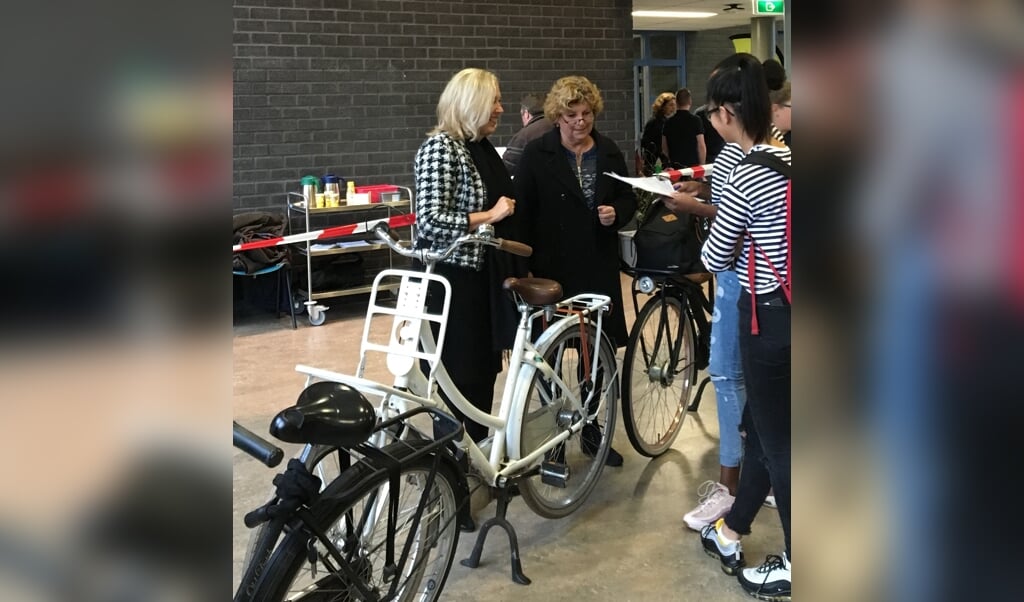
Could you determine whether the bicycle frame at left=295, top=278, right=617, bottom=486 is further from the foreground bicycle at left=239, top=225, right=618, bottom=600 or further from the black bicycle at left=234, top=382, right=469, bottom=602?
the black bicycle at left=234, top=382, right=469, bottom=602

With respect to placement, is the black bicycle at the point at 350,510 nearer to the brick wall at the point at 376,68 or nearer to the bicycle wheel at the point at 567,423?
the bicycle wheel at the point at 567,423

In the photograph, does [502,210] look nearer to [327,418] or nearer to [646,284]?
[646,284]

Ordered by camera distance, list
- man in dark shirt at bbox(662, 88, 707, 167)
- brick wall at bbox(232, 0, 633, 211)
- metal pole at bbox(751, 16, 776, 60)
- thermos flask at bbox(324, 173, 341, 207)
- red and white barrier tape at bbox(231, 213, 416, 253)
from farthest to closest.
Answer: man in dark shirt at bbox(662, 88, 707, 167) → metal pole at bbox(751, 16, 776, 60) → brick wall at bbox(232, 0, 633, 211) → thermos flask at bbox(324, 173, 341, 207) → red and white barrier tape at bbox(231, 213, 416, 253)

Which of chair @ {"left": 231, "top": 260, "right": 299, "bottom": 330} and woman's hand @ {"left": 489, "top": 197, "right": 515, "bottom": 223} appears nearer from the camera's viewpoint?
woman's hand @ {"left": 489, "top": 197, "right": 515, "bottom": 223}

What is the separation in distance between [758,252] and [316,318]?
14.8ft

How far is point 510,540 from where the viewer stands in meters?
2.77

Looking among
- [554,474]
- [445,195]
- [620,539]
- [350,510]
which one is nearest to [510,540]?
[554,474]

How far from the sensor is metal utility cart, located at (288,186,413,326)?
6359mm

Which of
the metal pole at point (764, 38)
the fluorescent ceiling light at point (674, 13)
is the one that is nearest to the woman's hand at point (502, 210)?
the metal pole at point (764, 38)

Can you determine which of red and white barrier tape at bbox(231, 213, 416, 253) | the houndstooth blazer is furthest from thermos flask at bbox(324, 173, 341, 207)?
the houndstooth blazer

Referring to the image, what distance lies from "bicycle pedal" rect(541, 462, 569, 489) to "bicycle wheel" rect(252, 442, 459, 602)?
0.52 m

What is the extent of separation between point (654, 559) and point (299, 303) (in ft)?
13.8

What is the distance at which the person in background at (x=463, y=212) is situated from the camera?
2904 mm
